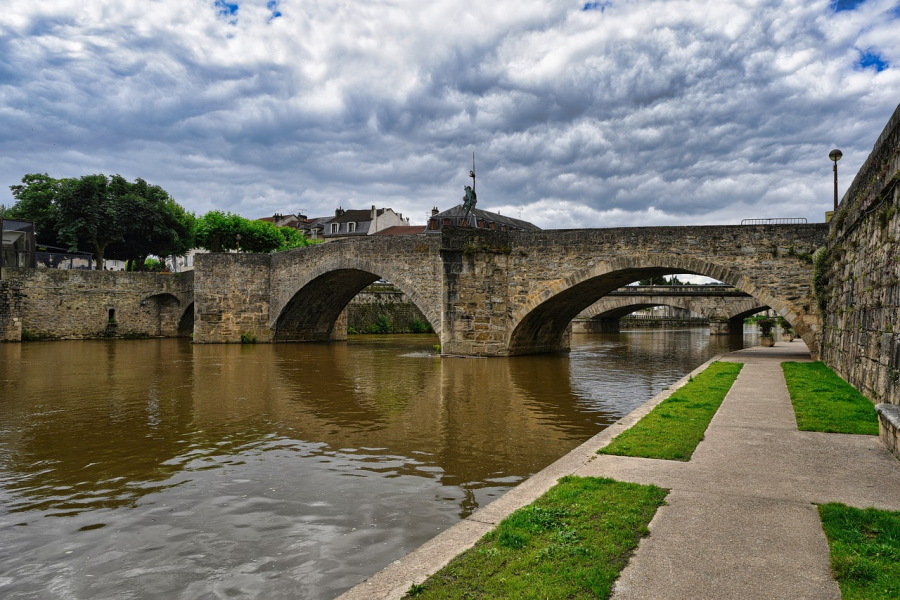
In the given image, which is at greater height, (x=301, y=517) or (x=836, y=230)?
(x=836, y=230)

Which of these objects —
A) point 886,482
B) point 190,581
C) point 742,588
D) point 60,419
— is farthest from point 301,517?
point 60,419

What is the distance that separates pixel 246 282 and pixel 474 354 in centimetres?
1457

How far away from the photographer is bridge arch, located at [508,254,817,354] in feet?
56.3

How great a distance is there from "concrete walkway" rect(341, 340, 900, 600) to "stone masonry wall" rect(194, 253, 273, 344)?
25.8m

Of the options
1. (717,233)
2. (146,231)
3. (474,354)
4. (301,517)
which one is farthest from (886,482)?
(146,231)

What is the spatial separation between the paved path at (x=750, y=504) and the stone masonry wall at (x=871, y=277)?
1582 mm

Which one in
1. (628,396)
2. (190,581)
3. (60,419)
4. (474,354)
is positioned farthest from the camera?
(474,354)

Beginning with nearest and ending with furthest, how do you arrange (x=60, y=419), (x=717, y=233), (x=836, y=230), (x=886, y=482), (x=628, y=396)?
(x=886, y=482), (x=60, y=419), (x=628, y=396), (x=836, y=230), (x=717, y=233)

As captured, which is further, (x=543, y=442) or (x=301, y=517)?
(x=543, y=442)

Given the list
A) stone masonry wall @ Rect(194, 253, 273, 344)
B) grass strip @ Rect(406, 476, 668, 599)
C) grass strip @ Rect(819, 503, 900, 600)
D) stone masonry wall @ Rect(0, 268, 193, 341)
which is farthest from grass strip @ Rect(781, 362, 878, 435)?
stone masonry wall @ Rect(0, 268, 193, 341)

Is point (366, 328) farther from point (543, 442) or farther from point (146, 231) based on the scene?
point (543, 442)

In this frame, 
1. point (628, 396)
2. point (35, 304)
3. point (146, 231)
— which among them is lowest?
point (628, 396)

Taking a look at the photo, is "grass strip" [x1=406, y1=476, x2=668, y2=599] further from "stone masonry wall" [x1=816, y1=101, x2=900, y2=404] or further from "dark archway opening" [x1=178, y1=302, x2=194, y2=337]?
"dark archway opening" [x1=178, y1=302, x2=194, y2=337]

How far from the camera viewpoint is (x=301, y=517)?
16.5 ft
